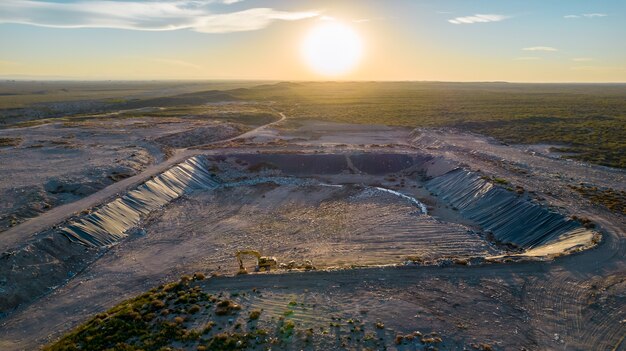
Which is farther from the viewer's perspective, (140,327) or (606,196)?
(606,196)

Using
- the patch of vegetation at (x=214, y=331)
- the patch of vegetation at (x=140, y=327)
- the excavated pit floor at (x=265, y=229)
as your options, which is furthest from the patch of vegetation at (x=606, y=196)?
the patch of vegetation at (x=140, y=327)

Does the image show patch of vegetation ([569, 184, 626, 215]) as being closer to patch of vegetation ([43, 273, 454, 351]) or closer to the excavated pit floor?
the excavated pit floor

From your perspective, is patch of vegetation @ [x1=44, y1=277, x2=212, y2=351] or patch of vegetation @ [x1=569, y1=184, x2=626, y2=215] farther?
patch of vegetation @ [x1=569, y1=184, x2=626, y2=215]

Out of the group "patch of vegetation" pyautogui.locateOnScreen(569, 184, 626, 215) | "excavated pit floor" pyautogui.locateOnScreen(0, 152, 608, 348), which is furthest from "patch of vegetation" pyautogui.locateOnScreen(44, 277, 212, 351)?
"patch of vegetation" pyautogui.locateOnScreen(569, 184, 626, 215)

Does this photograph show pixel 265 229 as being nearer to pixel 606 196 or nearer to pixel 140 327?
pixel 140 327

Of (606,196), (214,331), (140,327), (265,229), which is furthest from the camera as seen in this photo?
(265,229)

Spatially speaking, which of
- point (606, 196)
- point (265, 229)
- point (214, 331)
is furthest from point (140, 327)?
point (606, 196)

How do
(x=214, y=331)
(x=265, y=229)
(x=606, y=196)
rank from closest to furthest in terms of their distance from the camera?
1. (x=214, y=331)
2. (x=606, y=196)
3. (x=265, y=229)

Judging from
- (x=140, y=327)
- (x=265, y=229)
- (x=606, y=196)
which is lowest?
(x=265, y=229)

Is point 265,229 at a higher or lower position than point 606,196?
lower
